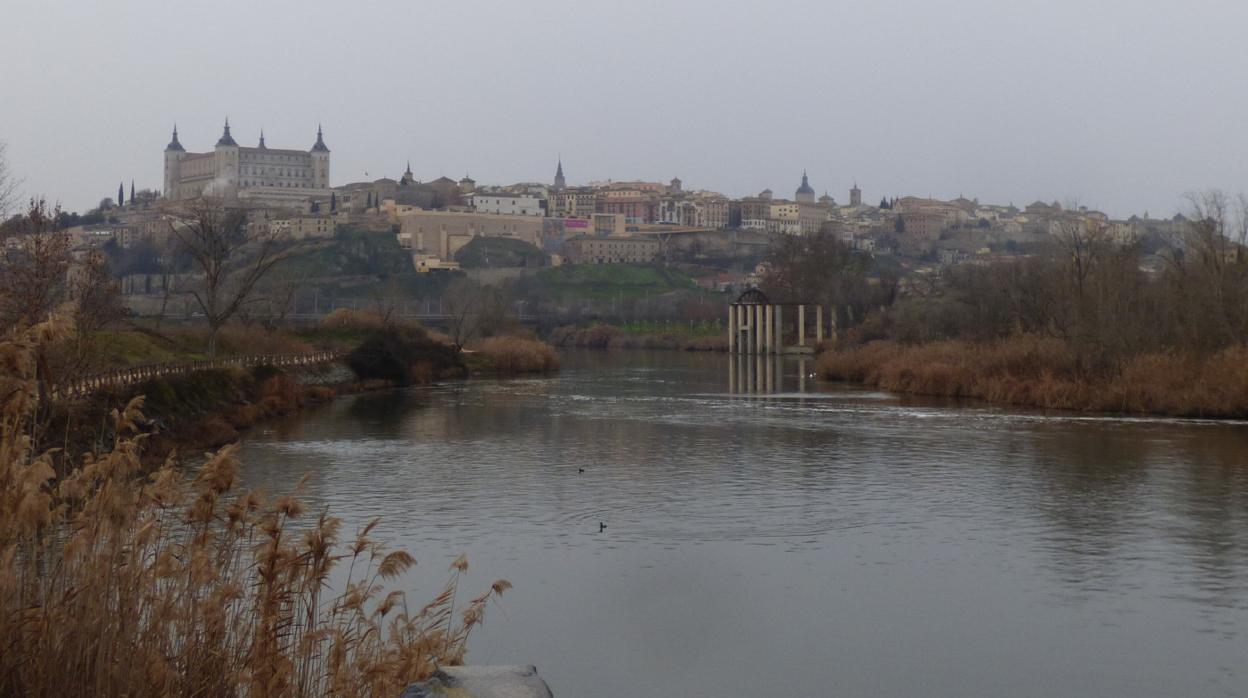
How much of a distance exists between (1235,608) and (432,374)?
141 ft

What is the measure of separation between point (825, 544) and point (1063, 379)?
75.4 feet

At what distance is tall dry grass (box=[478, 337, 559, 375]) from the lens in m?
60.2

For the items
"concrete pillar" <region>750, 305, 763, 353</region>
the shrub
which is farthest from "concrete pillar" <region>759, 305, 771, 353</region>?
the shrub

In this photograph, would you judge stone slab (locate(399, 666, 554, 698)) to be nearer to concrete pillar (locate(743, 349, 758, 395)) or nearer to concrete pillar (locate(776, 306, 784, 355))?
concrete pillar (locate(743, 349, 758, 395))

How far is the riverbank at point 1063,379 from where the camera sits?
1265 inches

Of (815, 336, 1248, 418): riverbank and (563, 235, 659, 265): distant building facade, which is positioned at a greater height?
(563, 235, 659, 265): distant building facade

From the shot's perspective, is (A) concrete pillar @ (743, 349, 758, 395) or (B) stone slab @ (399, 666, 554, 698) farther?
(A) concrete pillar @ (743, 349, 758, 395)

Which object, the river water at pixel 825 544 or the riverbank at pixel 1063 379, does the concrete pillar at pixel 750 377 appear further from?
the river water at pixel 825 544

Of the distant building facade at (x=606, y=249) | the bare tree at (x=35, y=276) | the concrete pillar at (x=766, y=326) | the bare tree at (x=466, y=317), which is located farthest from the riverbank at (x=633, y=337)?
the distant building facade at (x=606, y=249)

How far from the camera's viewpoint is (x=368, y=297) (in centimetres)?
12088

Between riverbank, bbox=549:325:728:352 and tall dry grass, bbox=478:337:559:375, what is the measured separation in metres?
26.2

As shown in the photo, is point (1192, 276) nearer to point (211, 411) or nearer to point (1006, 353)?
point (1006, 353)

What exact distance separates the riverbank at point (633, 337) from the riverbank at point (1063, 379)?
41428mm

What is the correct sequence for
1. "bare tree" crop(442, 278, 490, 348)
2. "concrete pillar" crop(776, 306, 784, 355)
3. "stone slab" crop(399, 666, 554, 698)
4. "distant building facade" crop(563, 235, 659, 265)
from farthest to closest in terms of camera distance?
"distant building facade" crop(563, 235, 659, 265) → "concrete pillar" crop(776, 306, 784, 355) → "bare tree" crop(442, 278, 490, 348) → "stone slab" crop(399, 666, 554, 698)
